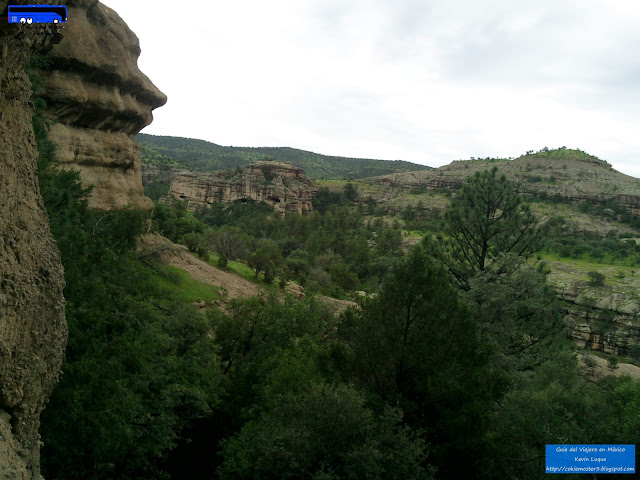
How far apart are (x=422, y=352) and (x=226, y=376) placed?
8.84 m

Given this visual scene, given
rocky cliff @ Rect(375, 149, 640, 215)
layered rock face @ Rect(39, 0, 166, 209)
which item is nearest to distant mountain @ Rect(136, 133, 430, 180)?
rocky cliff @ Rect(375, 149, 640, 215)

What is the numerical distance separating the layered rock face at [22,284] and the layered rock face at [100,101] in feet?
47.9

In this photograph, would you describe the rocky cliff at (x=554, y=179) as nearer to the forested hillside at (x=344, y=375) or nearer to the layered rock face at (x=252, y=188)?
the layered rock face at (x=252, y=188)

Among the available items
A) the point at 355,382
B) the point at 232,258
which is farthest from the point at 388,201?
the point at 355,382

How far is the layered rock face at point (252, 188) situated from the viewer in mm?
95312

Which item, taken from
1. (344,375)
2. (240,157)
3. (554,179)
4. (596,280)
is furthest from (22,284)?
(240,157)

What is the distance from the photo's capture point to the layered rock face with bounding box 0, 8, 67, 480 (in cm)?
470

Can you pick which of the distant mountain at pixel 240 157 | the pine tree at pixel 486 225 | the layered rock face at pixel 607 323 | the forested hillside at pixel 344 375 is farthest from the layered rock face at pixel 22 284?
the distant mountain at pixel 240 157

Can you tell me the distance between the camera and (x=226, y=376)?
1612 centimetres

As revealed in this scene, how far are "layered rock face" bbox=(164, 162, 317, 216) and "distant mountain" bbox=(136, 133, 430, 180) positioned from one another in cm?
4271

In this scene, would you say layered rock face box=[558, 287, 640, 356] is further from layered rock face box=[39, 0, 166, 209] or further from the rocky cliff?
the rocky cliff

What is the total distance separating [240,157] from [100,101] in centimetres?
14983

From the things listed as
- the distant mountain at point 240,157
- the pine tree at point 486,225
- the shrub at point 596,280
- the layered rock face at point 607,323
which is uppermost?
the distant mountain at point 240,157

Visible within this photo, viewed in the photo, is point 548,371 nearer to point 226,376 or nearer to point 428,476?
point 428,476
